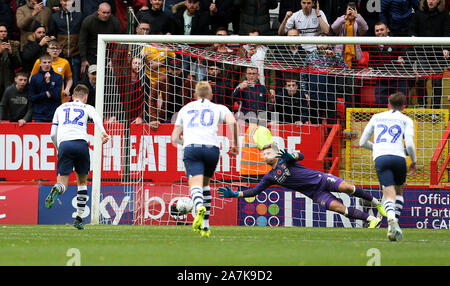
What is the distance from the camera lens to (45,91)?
1797 cm

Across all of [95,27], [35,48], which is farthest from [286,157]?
[35,48]

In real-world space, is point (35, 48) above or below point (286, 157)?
above

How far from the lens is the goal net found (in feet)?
56.0

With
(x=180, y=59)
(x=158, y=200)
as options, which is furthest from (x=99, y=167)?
(x=180, y=59)

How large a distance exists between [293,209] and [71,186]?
14.2 ft

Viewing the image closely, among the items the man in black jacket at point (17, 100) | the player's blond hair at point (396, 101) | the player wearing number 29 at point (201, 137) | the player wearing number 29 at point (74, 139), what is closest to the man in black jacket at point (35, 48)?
the man in black jacket at point (17, 100)

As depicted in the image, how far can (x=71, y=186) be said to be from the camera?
17391 millimetres

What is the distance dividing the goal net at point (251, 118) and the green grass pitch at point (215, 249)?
3847mm

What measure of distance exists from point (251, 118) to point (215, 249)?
7599mm

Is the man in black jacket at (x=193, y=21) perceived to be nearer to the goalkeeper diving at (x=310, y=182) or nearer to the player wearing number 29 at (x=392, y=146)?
the goalkeeper diving at (x=310, y=182)

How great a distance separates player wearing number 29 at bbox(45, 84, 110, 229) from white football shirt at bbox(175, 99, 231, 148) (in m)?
2.10

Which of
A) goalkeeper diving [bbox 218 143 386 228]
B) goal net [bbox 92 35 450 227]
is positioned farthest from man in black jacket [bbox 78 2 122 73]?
goalkeeper diving [bbox 218 143 386 228]

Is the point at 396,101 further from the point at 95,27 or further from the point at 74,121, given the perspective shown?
the point at 95,27

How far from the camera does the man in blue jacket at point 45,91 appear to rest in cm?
1795
